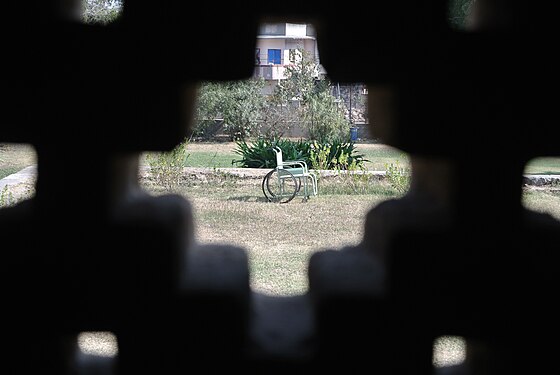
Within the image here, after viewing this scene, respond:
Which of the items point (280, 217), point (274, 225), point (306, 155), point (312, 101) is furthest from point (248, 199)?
point (312, 101)

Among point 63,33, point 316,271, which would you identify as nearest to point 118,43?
point 63,33

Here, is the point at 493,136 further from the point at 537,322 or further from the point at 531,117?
the point at 537,322

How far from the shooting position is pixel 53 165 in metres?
1.30

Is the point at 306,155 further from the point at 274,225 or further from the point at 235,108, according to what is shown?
the point at 235,108

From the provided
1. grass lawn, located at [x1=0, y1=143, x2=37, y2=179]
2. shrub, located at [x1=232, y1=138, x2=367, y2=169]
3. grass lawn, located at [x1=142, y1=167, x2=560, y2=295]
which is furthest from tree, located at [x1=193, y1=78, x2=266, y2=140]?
grass lawn, located at [x1=142, y1=167, x2=560, y2=295]

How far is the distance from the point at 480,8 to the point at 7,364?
1.26 m

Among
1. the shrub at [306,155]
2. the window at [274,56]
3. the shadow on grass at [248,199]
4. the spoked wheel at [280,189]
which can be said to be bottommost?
the shadow on grass at [248,199]

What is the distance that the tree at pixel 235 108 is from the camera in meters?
17.9

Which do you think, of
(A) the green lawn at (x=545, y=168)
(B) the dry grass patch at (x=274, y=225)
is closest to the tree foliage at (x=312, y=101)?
(A) the green lawn at (x=545, y=168)

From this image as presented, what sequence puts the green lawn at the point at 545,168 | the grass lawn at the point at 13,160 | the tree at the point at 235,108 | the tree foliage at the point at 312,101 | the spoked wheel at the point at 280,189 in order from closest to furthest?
the spoked wheel at the point at 280,189, the grass lawn at the point at 13,160, the green lawn at the point at 545,168, the tree foliage at the point at 312,101, the tree at the point at 235,108

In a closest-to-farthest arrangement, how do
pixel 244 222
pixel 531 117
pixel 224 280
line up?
1. pixel 531 117
2. pixel 224 280
3. pixel 244 222

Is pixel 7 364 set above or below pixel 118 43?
below

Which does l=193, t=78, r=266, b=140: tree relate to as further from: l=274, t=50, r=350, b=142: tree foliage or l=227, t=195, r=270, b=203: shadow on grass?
l=227, t=195, r=270, b=203: shadow on grass

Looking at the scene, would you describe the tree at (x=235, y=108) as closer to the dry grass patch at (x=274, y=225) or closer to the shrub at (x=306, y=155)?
the shrub at (x=306, y=155)
